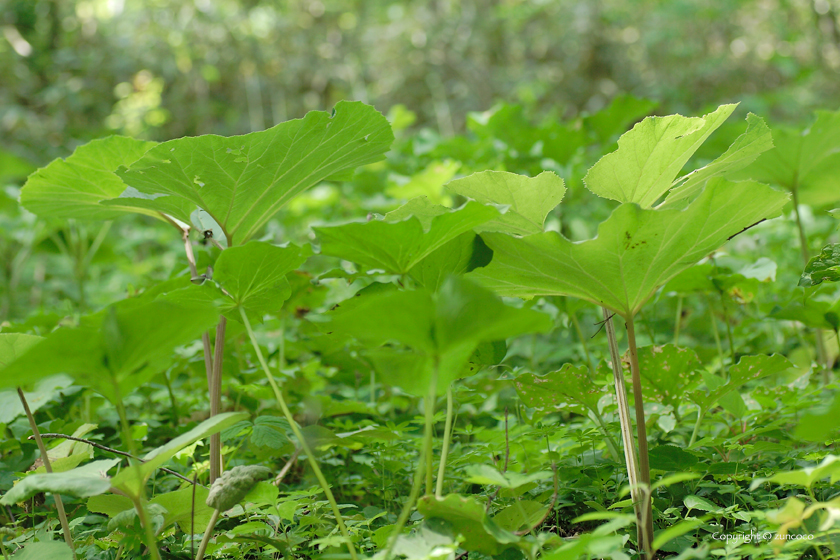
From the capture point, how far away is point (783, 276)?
1.94 meters

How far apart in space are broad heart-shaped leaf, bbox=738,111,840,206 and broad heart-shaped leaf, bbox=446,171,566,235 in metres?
0.68

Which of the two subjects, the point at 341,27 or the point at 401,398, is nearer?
the point at 401,398

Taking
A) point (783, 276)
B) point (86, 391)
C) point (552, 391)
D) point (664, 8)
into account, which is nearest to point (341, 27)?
point (664, 8)

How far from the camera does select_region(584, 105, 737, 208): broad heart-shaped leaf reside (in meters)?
0.68

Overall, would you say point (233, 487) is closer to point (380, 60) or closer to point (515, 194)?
point (515, 194)

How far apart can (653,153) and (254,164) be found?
505 mm

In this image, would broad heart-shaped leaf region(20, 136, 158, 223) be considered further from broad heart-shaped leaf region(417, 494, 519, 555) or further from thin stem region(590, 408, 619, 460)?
thin stem region(590, 408, 619, 460)

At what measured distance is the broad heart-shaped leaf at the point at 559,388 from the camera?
78 centimetres

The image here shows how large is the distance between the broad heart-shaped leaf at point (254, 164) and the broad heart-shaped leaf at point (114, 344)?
247 millimetres

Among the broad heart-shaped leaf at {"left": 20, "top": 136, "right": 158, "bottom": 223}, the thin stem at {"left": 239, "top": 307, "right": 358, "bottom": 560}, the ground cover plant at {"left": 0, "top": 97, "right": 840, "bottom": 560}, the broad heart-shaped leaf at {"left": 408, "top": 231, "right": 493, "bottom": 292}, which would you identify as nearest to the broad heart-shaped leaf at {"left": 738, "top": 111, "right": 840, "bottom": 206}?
the ground cover plant at {"left": 0, "top": 97, "right": 840, "bottom": 560}

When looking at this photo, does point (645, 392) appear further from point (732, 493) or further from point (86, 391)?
point (86, 391)

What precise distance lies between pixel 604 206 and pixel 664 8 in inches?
146

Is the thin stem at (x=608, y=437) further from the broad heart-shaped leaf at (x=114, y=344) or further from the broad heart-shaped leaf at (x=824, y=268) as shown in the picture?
the broad heart-shaped leaf at (x=114, y=344)

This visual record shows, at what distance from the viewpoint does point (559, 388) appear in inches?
31.0
